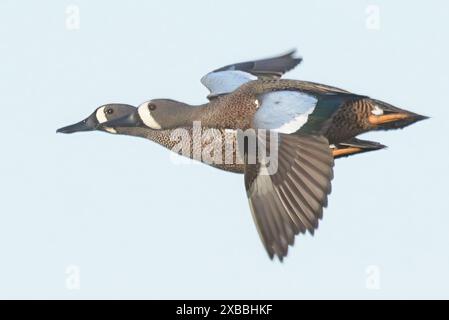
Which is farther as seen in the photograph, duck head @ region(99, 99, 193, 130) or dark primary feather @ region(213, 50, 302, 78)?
dark primary feather @ region(213, 50, 302, 78)

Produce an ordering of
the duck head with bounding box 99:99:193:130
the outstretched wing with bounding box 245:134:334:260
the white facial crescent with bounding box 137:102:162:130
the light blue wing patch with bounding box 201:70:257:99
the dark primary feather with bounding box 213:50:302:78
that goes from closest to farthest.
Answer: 1. the outstretched wing with bounding box 245:134:334:260
2. the duck head with bounding box 99:99:193:130
3. the white facial crescent with bounding box 137:102:162:130
4. the light blue wing patch with bounding box 201:70:257:99
5. the dark primary feather with bounding box 213:50:302:78

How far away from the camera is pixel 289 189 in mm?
7539

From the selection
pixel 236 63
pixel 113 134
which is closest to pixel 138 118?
pixel 113 134

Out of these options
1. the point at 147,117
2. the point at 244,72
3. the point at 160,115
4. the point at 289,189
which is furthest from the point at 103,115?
the point at 289,189

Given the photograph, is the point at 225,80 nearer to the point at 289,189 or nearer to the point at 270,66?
the point at 270,66

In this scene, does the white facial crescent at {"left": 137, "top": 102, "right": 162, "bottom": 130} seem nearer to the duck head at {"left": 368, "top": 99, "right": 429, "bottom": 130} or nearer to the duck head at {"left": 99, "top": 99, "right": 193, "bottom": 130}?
the duck head at {"left": 99, "top": 99, "right": 193, "bottom": 130}

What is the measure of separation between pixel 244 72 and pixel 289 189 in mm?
2257

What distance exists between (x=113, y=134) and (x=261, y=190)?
6.59 ft

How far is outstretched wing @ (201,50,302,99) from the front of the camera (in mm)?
9266

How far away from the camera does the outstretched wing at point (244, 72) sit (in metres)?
9.27

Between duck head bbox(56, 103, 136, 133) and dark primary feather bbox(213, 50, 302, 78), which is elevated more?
dark primary feather bbox(213, 50, 302, 78)

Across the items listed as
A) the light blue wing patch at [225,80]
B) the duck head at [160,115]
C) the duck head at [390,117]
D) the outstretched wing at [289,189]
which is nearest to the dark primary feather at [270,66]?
the light blue wing patch at [225,80]

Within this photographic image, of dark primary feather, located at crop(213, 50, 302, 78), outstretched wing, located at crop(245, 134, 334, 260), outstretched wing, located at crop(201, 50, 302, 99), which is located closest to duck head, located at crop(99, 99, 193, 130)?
outstretched wing, located at crop(201, 50, 302, 99)

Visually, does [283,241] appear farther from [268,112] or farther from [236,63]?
[236,63]
